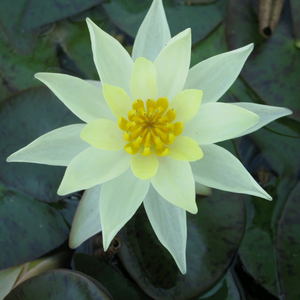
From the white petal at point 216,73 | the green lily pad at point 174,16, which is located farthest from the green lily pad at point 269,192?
the green lily pad at point 174,16

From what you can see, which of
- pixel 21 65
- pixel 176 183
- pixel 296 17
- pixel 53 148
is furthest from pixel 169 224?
pixel 296 17

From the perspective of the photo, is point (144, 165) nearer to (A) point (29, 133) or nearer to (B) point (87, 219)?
(B) point (87, 219)

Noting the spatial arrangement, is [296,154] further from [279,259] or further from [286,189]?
[279,259]

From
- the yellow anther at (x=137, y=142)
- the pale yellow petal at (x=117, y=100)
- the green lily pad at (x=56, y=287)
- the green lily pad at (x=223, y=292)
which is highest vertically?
the pale yellow petal at (x=117, y=100)

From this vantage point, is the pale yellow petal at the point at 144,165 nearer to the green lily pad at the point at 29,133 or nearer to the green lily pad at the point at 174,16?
the green lily pad at the point at 29,133

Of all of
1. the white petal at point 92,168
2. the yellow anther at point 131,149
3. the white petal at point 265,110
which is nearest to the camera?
the white petal at point 92,168
